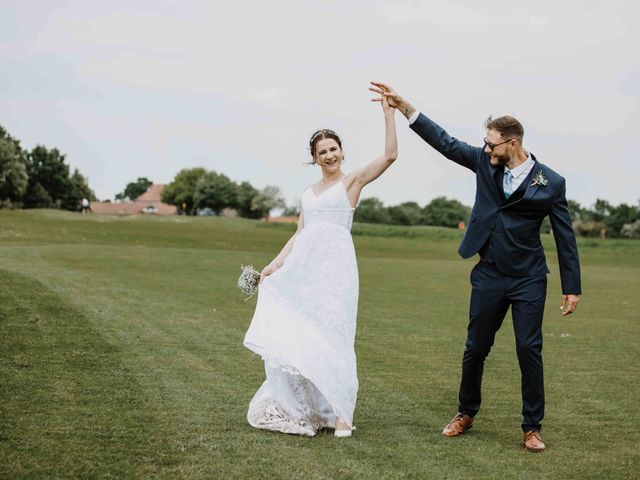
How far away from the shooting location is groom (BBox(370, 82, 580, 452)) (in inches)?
253

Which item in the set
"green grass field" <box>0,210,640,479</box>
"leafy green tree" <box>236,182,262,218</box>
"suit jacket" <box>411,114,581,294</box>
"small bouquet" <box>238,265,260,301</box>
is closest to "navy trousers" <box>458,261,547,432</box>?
"suit jacket" <box>411,114,581,294</box>

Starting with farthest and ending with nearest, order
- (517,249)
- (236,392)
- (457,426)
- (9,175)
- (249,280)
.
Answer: (9,175) < (236,392) < (249,280) < (457,426) < (517,249)

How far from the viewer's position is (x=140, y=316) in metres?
13.4

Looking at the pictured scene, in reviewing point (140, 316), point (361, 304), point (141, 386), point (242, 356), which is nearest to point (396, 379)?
point (242, 356)

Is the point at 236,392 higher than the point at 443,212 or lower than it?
lower

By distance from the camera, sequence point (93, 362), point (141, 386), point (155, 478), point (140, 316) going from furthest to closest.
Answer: point (140, 316) < point (93, 362) < point (141, 386) < point (155, 478)

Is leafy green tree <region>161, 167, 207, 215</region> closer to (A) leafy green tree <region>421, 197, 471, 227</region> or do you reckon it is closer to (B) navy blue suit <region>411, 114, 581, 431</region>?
(A) leafy green tree <region>421, 197, 471, 227</region>

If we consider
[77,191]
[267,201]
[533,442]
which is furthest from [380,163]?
[267,201]

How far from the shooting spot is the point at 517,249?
6.44m

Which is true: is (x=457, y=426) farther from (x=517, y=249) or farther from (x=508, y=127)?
(x=508, y=127)

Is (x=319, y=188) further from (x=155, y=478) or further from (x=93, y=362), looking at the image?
(x=93, y=362)

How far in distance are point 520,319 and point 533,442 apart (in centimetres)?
92

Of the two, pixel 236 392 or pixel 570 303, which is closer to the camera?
pixel 570 303

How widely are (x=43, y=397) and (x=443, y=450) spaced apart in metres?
3.42
